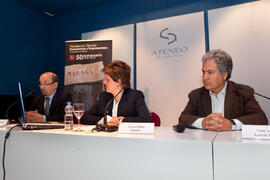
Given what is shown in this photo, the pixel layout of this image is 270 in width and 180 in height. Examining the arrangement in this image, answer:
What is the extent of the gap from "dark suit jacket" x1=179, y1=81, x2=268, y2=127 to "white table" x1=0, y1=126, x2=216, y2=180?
600mm

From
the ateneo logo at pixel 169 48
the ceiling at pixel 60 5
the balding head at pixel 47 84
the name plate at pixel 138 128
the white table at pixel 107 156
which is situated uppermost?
the ceiling at pixel 60 5

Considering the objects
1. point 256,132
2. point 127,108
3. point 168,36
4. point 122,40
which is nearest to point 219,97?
point 127,108

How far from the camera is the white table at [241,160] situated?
759 mm

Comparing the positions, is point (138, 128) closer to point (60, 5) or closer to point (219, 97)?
point (219, 97)

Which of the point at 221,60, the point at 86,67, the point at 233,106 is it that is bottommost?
the point at 233,106

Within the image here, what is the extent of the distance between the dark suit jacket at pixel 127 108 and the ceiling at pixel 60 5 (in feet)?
8.63

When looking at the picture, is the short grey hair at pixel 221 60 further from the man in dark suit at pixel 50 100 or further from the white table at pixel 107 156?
the man in dark suit at pixel 50 100

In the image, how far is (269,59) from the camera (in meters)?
2.74

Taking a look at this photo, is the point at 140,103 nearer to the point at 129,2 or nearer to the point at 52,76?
the point at 52,76

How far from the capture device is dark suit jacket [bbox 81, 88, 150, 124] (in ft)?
6.18

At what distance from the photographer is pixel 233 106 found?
1.73 m

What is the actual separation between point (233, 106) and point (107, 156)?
1.21 m

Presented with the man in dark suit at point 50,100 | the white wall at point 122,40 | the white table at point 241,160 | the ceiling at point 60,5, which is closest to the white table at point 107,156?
the white table at point 241,160

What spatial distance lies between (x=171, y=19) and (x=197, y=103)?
200cm
